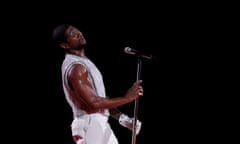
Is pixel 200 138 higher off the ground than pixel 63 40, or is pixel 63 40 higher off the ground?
pixel 63 40

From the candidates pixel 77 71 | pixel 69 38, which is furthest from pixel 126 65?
pixel 77 71

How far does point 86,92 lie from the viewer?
2.33 metres

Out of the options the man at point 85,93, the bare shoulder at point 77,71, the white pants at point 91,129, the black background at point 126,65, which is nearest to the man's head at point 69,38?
the man at point 85,93

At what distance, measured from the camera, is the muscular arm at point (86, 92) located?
2.33 metres

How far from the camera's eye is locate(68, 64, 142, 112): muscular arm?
2.33 m

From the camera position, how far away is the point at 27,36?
3727 millimetres

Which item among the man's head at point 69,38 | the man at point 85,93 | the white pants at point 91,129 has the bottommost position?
the white pants at point 91,129

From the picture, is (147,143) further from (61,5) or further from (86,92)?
(86,92)

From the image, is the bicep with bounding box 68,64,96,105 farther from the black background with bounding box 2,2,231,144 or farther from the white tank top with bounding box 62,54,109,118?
the black background with bounding box 2,2,231,144

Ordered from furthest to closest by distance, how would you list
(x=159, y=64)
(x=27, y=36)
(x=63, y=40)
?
1. (x=159, y=64)
2. (x=27, y=36)
3. (x=63, y=40)

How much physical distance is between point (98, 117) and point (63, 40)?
0.49m

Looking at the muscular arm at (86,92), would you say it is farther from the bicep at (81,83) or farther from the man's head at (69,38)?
the man's head at (69,38)

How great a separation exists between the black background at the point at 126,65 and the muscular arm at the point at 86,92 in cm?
135

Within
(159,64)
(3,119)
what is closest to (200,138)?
(159,64)
